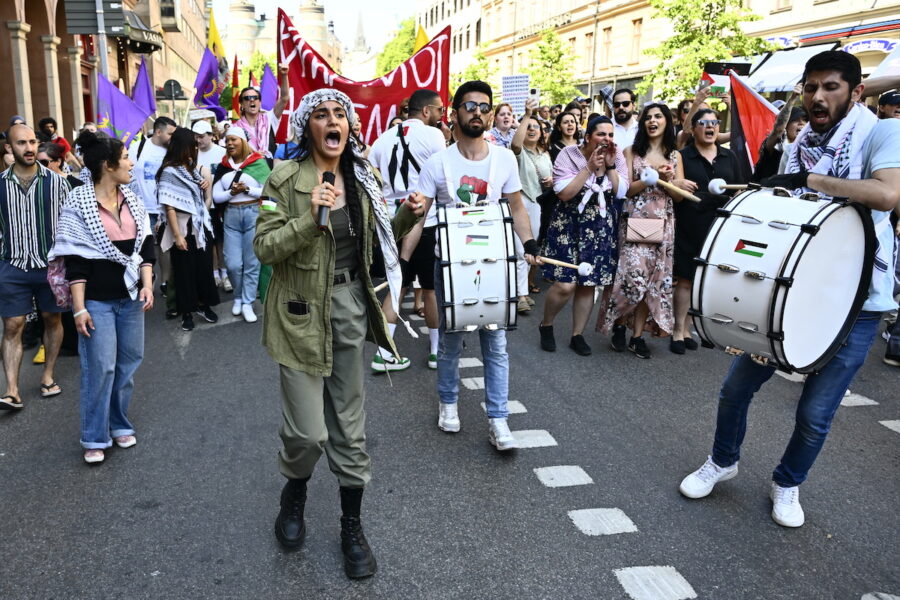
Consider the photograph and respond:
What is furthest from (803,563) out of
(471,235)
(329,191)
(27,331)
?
(27,331)

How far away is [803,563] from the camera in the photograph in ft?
10.9

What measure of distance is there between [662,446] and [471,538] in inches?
65.3

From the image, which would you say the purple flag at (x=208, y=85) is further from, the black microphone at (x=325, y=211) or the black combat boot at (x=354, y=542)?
the black combat boot at (x=354, y=542)

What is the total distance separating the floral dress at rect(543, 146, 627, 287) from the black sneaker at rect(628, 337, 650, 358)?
0.57 m

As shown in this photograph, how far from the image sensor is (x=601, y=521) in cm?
364

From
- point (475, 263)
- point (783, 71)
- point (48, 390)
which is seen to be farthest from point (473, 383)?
point (783, 71)

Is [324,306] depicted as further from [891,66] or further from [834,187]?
[891,66]

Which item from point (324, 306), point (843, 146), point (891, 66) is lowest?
point (324, 306)

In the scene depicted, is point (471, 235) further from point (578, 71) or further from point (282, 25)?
point (578, 71)

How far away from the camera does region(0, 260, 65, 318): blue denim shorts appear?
5254 mm

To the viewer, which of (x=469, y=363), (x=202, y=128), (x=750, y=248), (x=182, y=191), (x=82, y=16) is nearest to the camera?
(x=750, y=248)

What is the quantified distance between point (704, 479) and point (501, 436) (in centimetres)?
116

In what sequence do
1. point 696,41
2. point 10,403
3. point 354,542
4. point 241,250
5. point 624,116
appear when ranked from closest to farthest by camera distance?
point 354,542 < point 10,403 < point 624,116 < point 241,250 < point 696,41

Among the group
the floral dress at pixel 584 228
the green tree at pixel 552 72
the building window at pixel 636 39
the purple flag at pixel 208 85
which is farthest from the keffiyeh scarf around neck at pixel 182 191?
the building window at pixel 636 39
